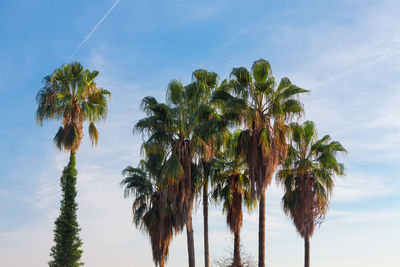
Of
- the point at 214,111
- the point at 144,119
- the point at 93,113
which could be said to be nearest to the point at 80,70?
the point at 93,113

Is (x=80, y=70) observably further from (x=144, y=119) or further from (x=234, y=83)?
(x=234, y=83)

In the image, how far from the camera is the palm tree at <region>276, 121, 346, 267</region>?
3259cm

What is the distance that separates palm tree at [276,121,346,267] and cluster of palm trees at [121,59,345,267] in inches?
2.5

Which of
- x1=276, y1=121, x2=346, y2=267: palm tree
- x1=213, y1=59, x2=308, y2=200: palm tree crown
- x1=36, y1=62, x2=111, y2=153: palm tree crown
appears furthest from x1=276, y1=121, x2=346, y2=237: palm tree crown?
x1=36, y1=62, x2=111, y2=153: palm tree crown

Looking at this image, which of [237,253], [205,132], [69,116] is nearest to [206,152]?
[205,132]

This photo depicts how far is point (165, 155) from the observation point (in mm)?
28609

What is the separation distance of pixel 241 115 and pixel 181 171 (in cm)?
442

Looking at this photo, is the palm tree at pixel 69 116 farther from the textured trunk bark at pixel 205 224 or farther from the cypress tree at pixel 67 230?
the textured trunk bark at pixel 205 224

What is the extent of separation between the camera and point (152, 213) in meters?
35.2

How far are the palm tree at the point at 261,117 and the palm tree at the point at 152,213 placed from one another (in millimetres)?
7898

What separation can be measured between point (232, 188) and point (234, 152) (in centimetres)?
318

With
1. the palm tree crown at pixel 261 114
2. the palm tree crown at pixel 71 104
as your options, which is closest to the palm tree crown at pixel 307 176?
the palm tree crown at pixel 261 114

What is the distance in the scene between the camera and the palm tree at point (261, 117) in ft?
86.1

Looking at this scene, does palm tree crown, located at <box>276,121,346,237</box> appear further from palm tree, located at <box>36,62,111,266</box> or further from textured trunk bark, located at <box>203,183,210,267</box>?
palm tree, located at <box>36,62,111,266</box>
